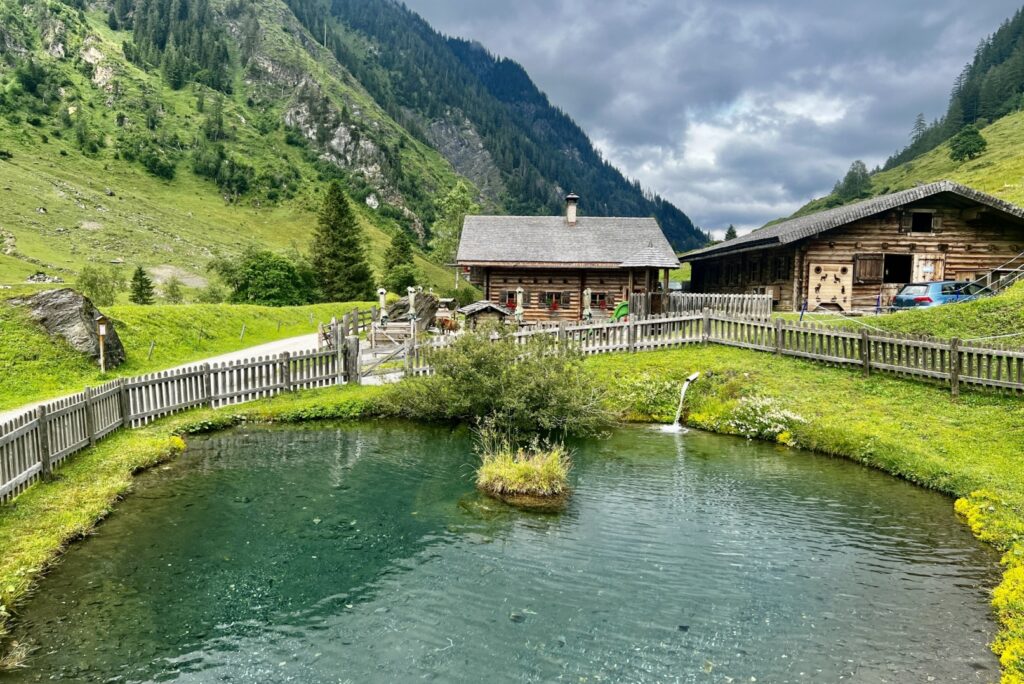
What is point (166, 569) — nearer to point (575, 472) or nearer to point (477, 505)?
point (477, 505)

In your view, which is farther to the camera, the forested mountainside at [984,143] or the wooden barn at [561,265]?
the forested mountainside at [984,143]

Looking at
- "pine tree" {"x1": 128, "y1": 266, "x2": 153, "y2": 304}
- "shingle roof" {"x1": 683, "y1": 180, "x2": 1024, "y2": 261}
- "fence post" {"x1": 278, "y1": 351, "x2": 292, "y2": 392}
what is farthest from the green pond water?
"pine tree" {"x1": 128, "y1": 266, "x2": 153, "y2": 304}

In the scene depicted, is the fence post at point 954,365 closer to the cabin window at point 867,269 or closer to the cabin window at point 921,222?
the cabin window at point 867,269

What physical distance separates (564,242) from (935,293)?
2132 centimetres

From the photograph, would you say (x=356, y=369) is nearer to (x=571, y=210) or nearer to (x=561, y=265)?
(x=561, y=265)

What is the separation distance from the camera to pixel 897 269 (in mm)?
35500

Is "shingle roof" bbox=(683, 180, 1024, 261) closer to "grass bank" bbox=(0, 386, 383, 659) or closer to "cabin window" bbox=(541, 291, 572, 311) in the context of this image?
"cabin window" bbox=(541, 291, 572, 311)

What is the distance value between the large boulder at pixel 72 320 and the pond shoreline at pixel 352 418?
7901 mm

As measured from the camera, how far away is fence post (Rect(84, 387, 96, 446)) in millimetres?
14064

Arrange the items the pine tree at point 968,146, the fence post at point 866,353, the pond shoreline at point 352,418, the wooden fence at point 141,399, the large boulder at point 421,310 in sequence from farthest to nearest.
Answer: the pine tree at point 968,146
the large boulder at point 421,310
the fence post at point 866,353
the wooden fence at point 141,399
the pond shoreline at point 352,418

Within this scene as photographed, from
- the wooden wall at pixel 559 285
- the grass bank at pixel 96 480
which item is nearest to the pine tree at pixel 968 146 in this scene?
the wooden wall at pixel 559 285

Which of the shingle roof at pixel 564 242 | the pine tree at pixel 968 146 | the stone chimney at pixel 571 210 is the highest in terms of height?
the pine tree at pixel 968 146

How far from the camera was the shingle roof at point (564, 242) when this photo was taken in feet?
127

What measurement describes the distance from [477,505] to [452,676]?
5314 mm
